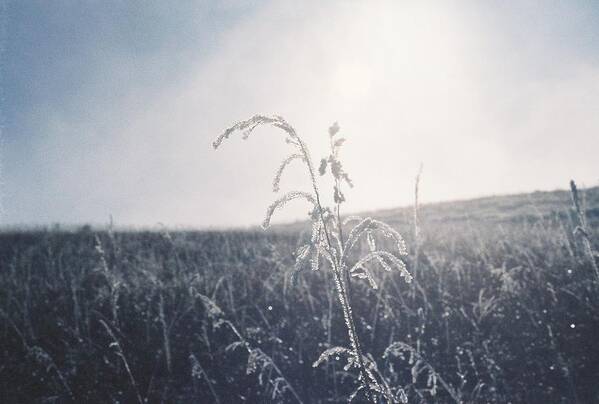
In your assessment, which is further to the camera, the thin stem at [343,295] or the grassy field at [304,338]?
the grassy field at [304,338]

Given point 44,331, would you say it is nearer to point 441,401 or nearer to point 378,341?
point 378,341

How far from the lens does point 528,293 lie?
4695 millimetres

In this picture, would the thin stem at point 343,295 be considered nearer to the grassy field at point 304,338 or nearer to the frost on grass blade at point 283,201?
the frost on grass blade at point 283,201

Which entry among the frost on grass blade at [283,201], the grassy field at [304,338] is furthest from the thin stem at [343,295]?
the grassy field at [304,338]

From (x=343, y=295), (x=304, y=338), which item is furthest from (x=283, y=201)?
(x=304, y=338)

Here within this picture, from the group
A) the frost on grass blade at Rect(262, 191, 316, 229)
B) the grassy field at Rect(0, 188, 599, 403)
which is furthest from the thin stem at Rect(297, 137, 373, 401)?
the grassy field at Rect(0, 188, 599, 403)

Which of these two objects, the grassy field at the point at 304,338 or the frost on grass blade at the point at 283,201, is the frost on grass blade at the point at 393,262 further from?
the grassy field at the point at 304,338

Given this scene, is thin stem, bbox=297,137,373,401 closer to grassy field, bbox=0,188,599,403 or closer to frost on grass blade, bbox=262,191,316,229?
frost on grass blade, bbox=262,191,316,229

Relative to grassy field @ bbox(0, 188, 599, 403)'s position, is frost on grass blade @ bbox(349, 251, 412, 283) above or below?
above

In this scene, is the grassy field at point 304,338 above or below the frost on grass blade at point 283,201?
below

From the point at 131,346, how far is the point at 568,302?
447 cm

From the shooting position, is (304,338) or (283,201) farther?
(304,338)

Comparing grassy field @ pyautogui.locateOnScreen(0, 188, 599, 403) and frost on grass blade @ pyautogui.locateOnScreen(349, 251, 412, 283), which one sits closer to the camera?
frost on grass blade @ pyautogui.locateOnScreen(349, 251, 412, 283)

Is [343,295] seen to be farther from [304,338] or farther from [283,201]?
[304,338]
